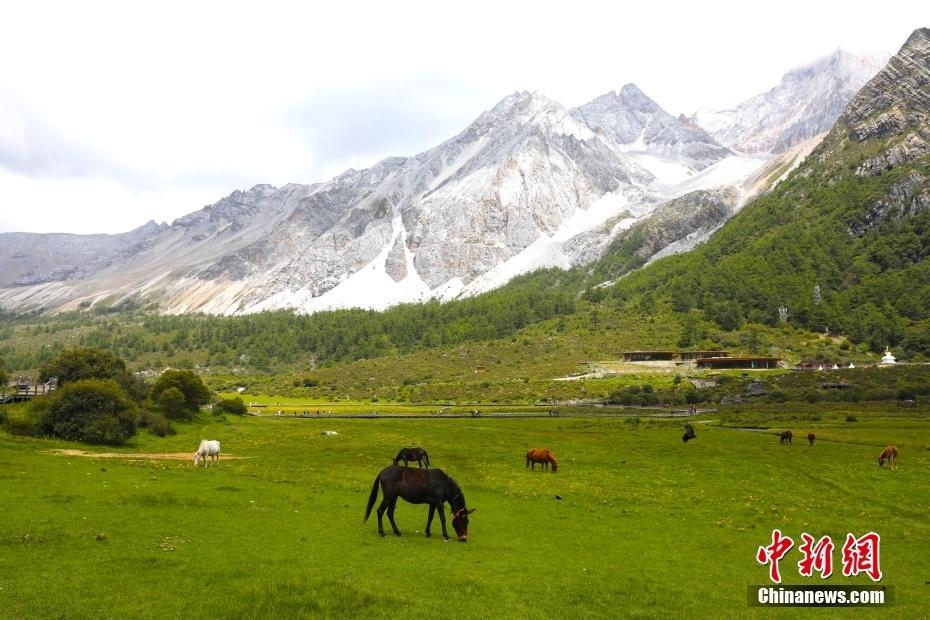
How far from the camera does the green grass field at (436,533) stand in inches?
627

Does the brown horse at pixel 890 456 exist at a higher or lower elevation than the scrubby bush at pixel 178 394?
lower

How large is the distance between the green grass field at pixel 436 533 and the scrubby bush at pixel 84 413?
310 centimetres

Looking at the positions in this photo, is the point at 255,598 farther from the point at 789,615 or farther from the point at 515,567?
the point at 789,615

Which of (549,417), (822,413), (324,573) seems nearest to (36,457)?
(324,573)

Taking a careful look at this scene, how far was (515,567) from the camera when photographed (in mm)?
19797

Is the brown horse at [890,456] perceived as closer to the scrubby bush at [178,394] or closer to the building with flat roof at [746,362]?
the scrubby bush at [178,394]

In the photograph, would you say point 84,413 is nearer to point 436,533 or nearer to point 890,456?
point 436,533

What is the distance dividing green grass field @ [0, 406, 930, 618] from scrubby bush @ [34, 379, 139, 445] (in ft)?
10.2

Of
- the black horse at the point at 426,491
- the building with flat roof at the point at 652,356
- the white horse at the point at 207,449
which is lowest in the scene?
the white horse at the point at 207,449

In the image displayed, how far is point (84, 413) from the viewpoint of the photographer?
4994cm
